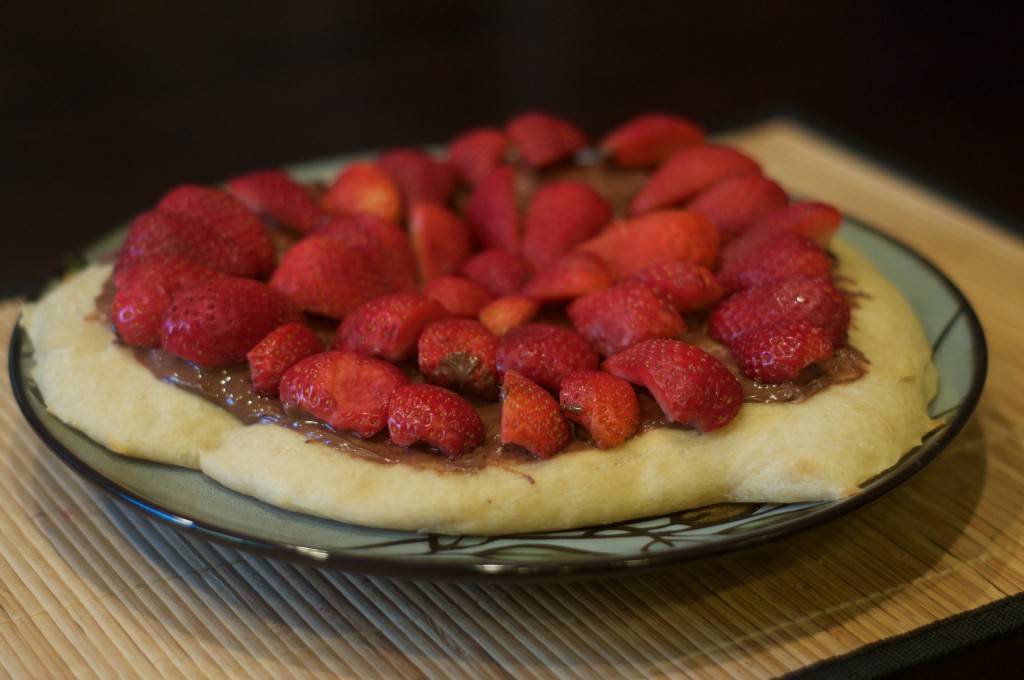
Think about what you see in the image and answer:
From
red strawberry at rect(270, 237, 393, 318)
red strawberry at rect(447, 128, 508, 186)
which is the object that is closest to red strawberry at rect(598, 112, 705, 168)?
red strawberry at rect(447, 128, 508, 186)

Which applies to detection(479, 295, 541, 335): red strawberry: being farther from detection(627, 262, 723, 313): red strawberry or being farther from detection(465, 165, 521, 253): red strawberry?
detection(465, 165, 521, 253): red strawberry

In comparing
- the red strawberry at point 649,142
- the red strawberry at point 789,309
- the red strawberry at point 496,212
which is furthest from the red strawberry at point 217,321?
the red strawberry at point 649,142

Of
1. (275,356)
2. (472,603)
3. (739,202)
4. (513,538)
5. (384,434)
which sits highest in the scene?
(739,202)

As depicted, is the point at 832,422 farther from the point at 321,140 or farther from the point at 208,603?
the point at 321,140

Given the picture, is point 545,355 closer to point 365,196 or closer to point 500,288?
point 500,288

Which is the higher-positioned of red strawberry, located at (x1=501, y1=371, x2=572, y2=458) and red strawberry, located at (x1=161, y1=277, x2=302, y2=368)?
red strawberry, located at (x1=161, y1=277, x2=302, y2=368)

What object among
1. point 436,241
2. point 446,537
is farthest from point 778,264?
point 446,537

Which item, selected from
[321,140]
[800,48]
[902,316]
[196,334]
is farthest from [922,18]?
[196,334]
